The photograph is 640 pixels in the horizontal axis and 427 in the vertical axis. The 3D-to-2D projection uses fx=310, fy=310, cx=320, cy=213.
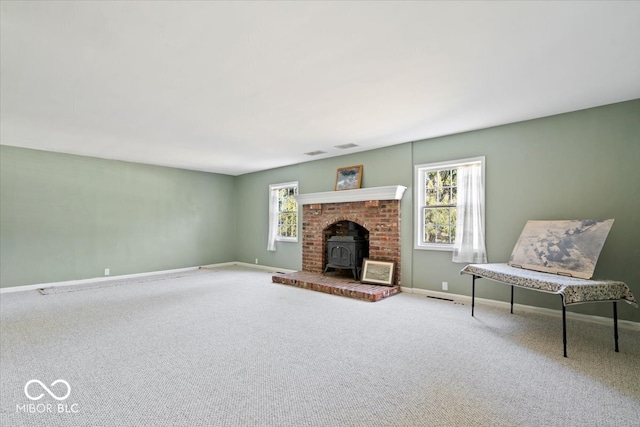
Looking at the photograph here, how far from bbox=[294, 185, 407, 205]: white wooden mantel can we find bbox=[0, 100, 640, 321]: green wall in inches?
10.4

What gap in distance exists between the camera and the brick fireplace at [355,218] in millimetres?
5340

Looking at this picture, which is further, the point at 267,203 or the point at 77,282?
the point at 267,203

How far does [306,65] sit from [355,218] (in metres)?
3.58

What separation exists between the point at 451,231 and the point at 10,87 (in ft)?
18.6

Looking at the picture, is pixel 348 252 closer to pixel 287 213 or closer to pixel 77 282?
pixel 287 213

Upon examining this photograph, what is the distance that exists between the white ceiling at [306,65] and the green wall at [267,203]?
0.49m

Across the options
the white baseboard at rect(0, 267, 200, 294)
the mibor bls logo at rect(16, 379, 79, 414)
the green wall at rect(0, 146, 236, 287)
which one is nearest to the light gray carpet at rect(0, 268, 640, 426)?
the mibor bls logo at rect(16, 379, 79, 414)

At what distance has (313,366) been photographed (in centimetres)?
255

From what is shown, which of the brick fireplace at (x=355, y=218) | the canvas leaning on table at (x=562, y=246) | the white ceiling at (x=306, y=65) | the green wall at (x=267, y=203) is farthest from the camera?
the brick fireplace at (x=355, y=218)

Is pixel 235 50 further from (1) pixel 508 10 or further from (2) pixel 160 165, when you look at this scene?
(2) pixel 160 165

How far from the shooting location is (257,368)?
2512 mm

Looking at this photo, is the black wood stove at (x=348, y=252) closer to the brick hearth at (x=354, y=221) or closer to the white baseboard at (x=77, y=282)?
the brick hearth at (x=354, y=221)

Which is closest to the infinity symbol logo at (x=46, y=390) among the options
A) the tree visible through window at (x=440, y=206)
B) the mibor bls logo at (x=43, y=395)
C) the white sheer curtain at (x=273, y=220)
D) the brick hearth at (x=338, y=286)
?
the mibor bls logo at (x=43, y=395)

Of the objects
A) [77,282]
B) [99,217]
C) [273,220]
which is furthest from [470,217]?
[77,282]
